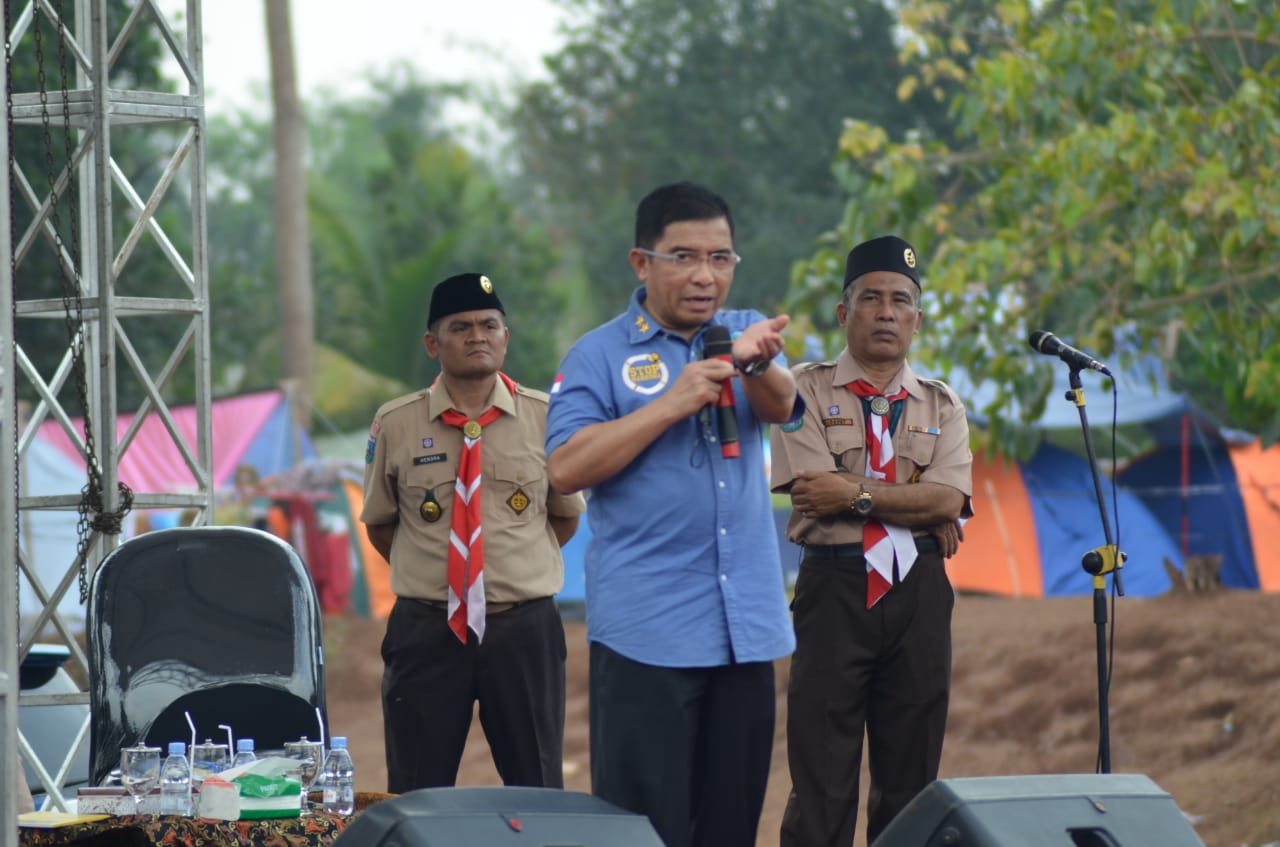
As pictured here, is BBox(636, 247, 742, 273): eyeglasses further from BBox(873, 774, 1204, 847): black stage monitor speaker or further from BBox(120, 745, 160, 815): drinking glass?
BBox(120, 745, 160, 815): drinking glass

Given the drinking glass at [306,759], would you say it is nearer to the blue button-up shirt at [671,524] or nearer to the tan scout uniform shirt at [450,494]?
the blue button-up shirt at [671,524]

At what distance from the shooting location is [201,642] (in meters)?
4.45

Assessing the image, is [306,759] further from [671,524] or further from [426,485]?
[426,485]

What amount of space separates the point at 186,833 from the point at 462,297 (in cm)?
205

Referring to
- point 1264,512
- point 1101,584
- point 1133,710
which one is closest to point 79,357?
point 1101,584

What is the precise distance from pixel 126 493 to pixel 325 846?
114 inches

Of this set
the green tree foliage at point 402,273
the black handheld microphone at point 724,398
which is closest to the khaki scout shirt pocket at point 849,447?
the black handheld microphone at point 724,398

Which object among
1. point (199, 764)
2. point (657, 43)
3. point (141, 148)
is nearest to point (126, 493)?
point (199, 764)

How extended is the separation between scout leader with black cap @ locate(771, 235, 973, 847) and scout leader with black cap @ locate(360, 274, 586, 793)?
0.96 meters

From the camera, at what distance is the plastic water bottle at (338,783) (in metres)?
3.65

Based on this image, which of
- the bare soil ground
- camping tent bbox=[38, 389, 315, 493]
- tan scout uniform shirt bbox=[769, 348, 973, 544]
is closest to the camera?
tan scout uniform shirt bbox=[769, 348, 973, 544]

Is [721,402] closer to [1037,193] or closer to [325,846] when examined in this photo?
[325,846]

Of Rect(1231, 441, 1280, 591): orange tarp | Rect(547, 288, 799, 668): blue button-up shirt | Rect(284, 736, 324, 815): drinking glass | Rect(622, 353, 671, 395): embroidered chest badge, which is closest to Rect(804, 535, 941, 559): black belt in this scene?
Rect(547, 288, 799, 668): blue button-up shirt

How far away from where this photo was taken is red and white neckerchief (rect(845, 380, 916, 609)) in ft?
13.5
